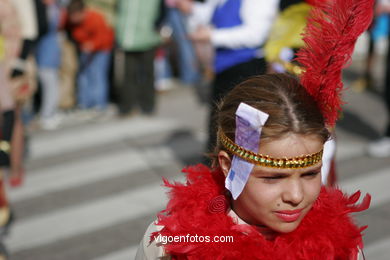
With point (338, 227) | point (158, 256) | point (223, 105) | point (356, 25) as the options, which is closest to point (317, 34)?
point (356, 25)

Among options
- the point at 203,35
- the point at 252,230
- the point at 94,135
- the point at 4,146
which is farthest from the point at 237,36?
the point at 94,135

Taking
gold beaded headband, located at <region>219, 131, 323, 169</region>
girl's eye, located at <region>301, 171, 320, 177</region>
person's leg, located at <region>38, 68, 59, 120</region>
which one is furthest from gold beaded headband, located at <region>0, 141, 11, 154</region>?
person's leg, located at <region>38, 68, 59, 120</region>

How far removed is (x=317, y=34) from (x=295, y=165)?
444 mm

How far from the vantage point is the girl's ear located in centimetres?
214

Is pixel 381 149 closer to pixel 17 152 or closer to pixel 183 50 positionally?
pixel 17 152

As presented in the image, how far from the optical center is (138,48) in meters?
8.27

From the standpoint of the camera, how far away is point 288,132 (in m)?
1.98

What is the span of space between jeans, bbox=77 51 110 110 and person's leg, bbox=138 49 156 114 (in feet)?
1.50

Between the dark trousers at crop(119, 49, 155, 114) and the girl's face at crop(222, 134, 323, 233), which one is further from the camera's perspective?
the dark trousers at crop(119, 49, 155, 114)

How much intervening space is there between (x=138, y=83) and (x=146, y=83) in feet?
0.33

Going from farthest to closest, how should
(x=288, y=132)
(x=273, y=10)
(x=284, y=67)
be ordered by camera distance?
(x=273, y=10) < (x=284, y=67) < (x=288, y=132)

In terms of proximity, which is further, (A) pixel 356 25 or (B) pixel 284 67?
(B) pixel 284 67

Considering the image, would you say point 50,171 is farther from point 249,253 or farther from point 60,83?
point 249,253

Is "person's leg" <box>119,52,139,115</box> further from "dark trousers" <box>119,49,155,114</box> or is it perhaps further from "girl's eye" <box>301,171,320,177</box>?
"girl's eye" <box>301,171,320,177</box>
